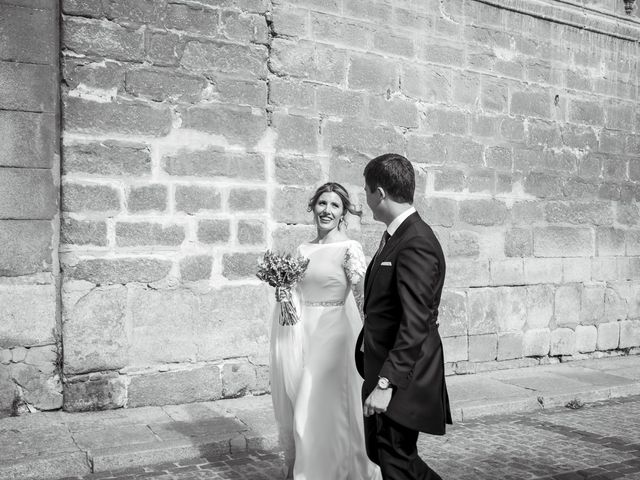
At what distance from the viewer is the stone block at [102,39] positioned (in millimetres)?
5885

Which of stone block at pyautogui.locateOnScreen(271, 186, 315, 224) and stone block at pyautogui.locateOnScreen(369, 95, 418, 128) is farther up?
stone block at pyautogui.locateOnScreen(369, 95, 418, 128)

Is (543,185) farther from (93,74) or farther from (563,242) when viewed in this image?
(93,74)

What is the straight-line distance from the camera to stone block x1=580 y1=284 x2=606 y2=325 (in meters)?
9.10

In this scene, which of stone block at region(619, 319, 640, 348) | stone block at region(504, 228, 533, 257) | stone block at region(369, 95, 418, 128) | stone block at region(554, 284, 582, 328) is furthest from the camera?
stone block at region(619, 319, 640, 348)

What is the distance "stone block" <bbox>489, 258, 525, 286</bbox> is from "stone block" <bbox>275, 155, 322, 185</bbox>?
2561 millimetres

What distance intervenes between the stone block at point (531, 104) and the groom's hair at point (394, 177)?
5432 mm

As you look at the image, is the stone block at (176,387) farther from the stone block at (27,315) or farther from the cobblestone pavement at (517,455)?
the cobblestone pavement at (517,455)

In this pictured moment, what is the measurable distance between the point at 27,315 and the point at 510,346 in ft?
17.5

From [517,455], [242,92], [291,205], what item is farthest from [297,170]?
[517,455]

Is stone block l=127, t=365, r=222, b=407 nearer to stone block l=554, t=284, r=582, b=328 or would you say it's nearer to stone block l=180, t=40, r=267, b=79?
stone block l=180, t=40, r=267, b=79

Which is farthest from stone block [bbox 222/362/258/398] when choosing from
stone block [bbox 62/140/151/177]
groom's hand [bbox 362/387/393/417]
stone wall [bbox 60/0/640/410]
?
groom's hand [bbox 362/387/393/417]

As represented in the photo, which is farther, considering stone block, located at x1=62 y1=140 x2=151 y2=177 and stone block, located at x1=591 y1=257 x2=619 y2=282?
stone block, located at x1=591 y1=257 x2=619 y2=282

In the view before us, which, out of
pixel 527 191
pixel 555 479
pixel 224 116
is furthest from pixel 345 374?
pixel 527 191

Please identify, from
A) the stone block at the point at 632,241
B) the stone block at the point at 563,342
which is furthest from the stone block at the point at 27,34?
the stone block at the point at 632,241
